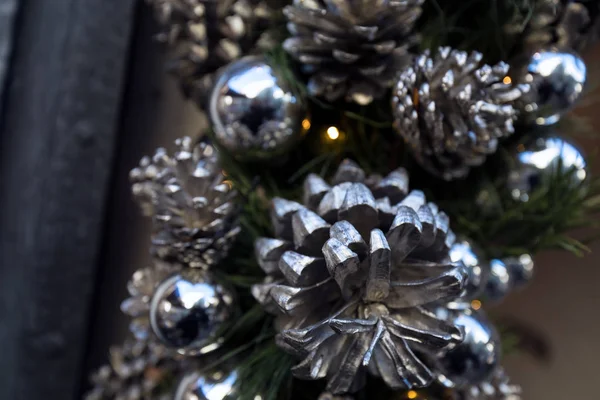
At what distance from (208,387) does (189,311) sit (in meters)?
0.05

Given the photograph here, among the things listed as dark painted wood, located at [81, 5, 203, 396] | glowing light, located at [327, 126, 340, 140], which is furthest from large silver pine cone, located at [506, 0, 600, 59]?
dark painted wood, located at [81, 5, 203, 396]

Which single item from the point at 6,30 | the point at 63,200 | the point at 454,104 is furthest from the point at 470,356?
the point at 6,30

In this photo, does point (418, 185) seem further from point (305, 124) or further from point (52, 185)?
point (52, 185)

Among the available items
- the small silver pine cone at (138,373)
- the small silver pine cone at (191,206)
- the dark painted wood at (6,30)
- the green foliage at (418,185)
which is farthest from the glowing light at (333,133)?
the dark painted wood at (6,30)

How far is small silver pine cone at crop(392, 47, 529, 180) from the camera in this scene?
0.29 m

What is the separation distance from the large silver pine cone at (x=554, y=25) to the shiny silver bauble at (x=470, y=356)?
0.66 feet

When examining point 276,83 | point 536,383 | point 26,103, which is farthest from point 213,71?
point 536,383

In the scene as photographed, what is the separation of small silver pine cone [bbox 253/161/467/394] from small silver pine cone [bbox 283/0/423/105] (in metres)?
0.09

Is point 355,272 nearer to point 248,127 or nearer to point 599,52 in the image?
point 248,127

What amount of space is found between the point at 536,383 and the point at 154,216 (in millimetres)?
511

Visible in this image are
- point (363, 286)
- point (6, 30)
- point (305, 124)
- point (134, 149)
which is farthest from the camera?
point (134, 149)

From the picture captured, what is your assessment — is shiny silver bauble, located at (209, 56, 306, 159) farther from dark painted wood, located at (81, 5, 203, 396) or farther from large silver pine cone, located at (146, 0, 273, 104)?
dark painted wood, located at (81, 5, 203, 396)

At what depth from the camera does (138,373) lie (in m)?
0.44

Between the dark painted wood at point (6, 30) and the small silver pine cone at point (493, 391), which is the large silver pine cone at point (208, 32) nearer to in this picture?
the dark painted wood at point (6, 30)
